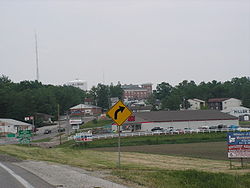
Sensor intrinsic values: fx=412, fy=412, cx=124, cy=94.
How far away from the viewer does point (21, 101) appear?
11588 centimetres

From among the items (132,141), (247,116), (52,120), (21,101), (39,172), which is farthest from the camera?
(52,120)

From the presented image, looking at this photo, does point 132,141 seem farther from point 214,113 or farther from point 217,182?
point 217,182

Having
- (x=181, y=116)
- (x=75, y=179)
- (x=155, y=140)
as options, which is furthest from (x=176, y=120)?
(x=75, y=179)

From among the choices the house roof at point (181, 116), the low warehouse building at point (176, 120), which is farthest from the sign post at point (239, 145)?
the house roof at point (181, 116)

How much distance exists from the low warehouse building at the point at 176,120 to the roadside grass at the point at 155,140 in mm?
16648

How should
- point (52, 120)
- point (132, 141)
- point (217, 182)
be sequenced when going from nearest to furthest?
point (217, 182) → point (132, 141) → point (52, 120)

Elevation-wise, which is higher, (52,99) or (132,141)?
(52,99)

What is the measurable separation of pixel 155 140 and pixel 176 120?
23.4 metres

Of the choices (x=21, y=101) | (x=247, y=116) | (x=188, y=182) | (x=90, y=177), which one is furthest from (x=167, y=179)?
(x=247, y=116)

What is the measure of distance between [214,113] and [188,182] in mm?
81608

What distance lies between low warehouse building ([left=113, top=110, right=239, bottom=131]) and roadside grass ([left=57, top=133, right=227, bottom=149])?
655 inches

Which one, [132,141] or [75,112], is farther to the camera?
[75,112]

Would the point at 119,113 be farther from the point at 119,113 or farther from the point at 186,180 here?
the point at 186,180

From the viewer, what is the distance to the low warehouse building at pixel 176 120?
8688 centimetres
